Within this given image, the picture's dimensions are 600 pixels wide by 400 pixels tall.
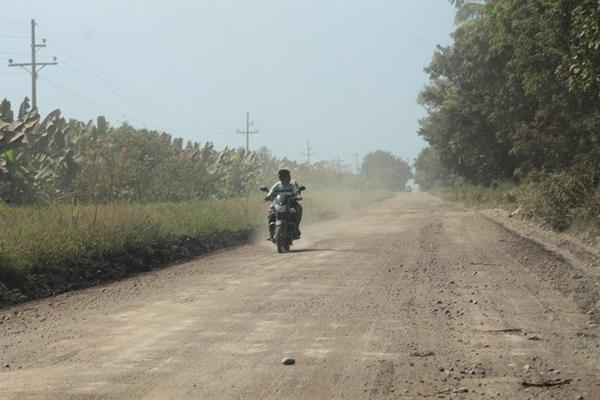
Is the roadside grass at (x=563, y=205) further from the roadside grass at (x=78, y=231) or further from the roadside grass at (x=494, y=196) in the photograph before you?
the roadside grass at (x=78, y=231)

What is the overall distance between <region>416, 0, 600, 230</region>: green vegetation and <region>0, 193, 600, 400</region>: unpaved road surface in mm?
4442

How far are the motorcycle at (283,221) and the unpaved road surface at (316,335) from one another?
11.2ft

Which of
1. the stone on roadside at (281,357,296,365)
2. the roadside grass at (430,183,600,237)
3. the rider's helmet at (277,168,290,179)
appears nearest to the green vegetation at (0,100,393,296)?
the rider's helmet at (277,168,290,179)

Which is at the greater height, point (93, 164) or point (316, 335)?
point (93, 164)

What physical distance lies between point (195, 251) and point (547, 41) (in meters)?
10.1

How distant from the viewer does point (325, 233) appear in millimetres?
22703

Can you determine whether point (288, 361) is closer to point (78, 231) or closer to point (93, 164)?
point (78, 231)

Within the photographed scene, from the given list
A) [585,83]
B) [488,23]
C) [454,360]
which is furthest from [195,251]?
[488,23]

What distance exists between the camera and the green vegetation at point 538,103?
48.6 ft

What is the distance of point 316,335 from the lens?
709 cm

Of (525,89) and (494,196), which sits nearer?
(525,89)

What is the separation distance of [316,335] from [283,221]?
9.44m

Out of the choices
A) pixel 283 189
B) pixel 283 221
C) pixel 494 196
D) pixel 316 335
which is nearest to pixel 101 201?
pixel 283 189

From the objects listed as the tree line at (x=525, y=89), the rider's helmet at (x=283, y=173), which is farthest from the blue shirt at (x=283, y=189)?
the tree line at (x=525, y=89)
